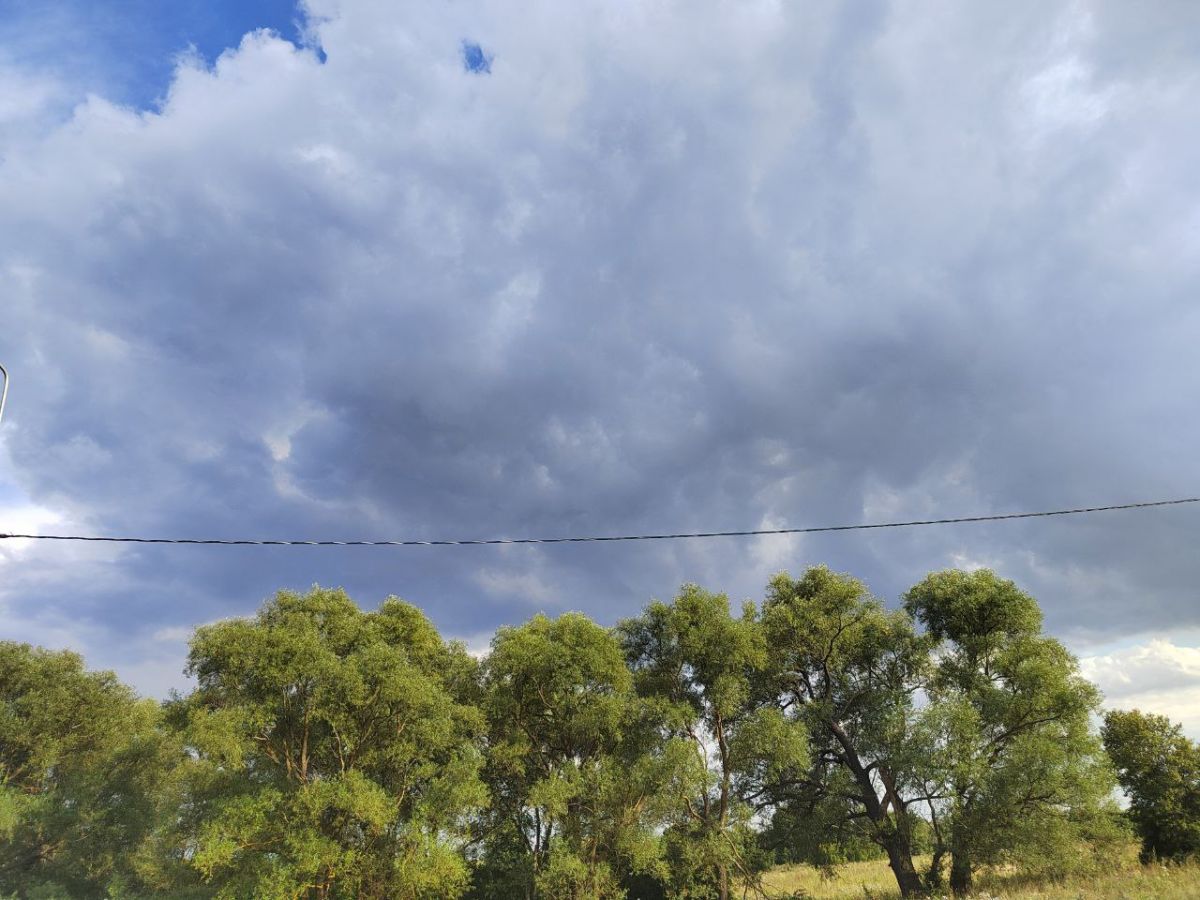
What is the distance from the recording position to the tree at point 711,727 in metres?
30.9

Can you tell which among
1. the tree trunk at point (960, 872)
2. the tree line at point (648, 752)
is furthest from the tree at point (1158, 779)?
the tree trunk at point (960, 872)

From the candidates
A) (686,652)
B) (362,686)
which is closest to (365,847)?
(362,686)

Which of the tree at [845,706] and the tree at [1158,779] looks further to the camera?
the tree at [1158,779]

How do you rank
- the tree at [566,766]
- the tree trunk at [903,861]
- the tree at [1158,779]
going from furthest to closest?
the tree at [1158,779]
the tree trunk at [903,861]
the tree at [566,766]

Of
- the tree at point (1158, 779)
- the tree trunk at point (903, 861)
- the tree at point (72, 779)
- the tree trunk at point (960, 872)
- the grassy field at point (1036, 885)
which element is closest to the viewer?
the grassy field at point (1036, 885)

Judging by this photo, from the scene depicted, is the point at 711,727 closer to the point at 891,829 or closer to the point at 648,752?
the point at 648,752

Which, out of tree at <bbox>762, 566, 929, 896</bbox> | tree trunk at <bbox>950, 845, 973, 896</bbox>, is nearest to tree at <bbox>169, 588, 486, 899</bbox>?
tree at <bbox>762, 566, 929, 896</bbox>

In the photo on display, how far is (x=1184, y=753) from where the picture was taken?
3669cm

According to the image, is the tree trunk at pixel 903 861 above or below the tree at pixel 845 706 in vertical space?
below

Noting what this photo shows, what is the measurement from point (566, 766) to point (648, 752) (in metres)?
4.04

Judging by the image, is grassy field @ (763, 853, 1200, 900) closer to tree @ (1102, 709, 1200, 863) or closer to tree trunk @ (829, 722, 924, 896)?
tree trunk @ (829, 722, 924, 896)

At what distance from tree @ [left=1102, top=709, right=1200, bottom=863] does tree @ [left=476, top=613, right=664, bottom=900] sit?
2432 centimetres

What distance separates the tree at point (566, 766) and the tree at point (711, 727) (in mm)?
1700

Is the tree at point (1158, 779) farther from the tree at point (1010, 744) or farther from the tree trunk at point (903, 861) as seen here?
the tree trunk at point (903, 861)
